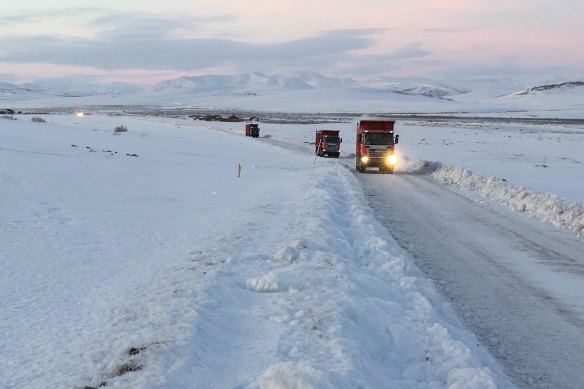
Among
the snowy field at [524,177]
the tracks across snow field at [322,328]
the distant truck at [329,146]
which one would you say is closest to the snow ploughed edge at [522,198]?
the snowy field at [524,177]

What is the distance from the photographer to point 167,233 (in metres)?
11.1

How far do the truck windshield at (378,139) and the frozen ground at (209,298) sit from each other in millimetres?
15714

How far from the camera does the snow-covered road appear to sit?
6.59 m

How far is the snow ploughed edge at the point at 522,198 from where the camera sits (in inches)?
593

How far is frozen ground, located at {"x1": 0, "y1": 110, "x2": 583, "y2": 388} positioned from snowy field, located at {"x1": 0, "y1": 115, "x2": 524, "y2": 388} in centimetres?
2

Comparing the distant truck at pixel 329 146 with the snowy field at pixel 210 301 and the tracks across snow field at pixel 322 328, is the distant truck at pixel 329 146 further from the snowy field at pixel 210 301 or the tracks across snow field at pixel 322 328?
the tracks across snow field at pixel 322 328

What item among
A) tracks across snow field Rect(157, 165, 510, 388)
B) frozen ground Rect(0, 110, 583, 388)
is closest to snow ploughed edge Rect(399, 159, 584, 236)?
frozen ground Rect(0, 110, 583, 388)

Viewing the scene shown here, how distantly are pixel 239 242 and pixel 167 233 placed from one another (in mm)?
1632

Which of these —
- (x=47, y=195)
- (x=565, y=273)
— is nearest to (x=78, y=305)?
(x=47, y=195)

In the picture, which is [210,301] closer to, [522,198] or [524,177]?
[522,198]

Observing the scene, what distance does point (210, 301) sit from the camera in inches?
277

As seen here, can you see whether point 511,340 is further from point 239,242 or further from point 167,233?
point 167,233

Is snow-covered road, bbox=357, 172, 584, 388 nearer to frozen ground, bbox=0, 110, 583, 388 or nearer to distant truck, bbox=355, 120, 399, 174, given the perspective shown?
frozen ground, bbox=0, 110, 583, 388

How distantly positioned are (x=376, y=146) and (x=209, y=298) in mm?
24173
